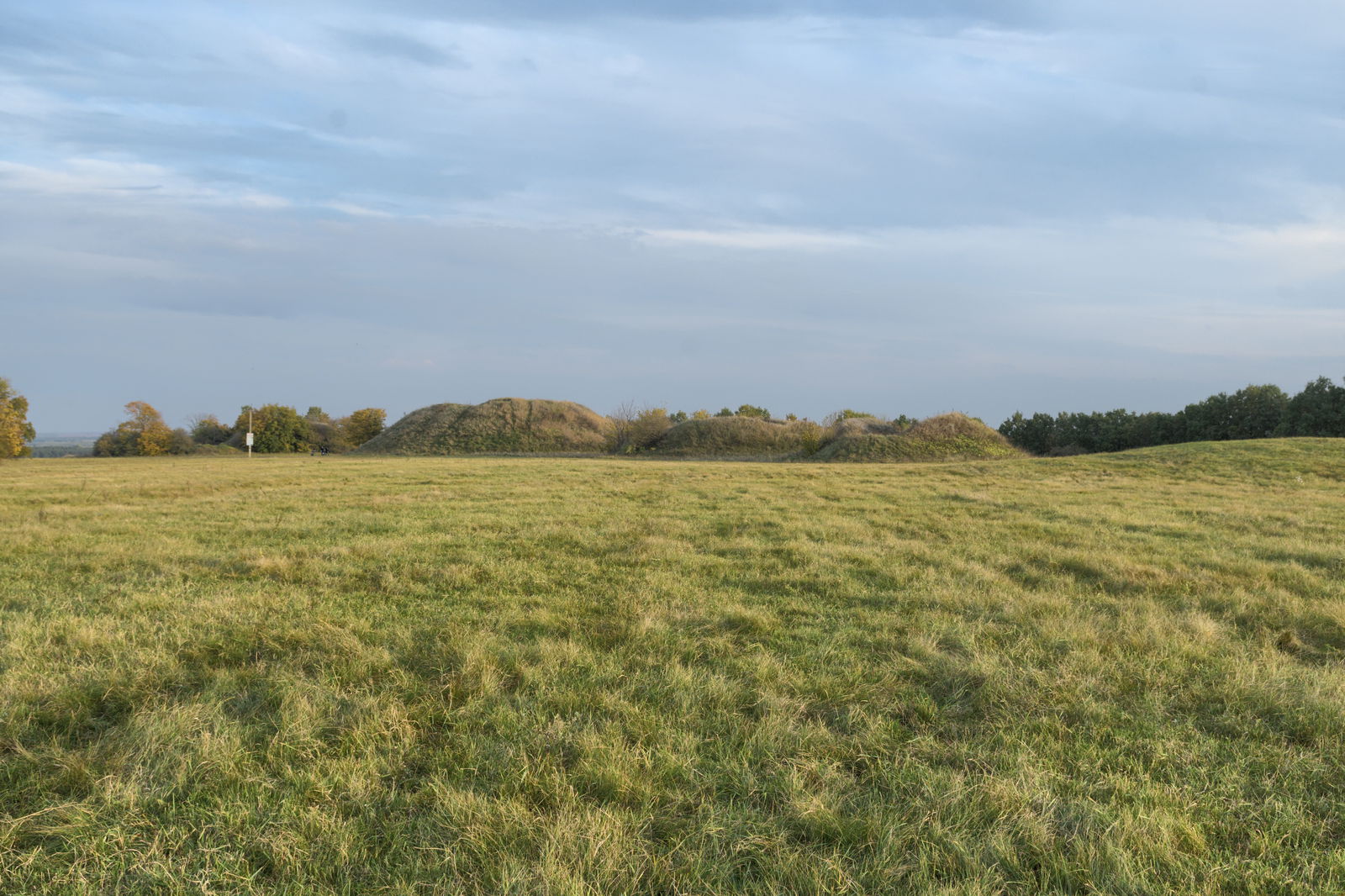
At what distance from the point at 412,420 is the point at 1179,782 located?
56.1m

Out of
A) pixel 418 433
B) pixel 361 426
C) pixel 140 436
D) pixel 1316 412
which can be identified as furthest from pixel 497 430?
pixel 1316 412

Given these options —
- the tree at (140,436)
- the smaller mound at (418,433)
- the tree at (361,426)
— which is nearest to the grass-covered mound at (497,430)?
the smaller mound at (418,433)

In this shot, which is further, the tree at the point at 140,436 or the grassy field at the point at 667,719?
the tree at the point at 140,436

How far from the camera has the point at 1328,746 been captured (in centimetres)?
329

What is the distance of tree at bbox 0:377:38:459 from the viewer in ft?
96.3

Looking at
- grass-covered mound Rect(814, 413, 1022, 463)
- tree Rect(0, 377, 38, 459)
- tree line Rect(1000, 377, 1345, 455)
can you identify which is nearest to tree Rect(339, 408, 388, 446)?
tree Rect(0, 377, 38, 459)

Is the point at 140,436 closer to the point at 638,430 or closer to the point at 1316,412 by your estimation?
the point at 638,430

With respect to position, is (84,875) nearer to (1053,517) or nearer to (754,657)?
(754,657)

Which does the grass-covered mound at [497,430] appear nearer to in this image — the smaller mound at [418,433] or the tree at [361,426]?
the smaller mound at [418,433]

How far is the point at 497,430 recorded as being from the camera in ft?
168

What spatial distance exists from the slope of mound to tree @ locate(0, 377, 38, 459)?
103 feet

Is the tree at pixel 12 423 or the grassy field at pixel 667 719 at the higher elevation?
the tree at pixel 12 423

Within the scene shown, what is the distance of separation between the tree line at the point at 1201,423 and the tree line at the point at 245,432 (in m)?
52.2

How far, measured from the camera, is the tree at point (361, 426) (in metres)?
59.3
